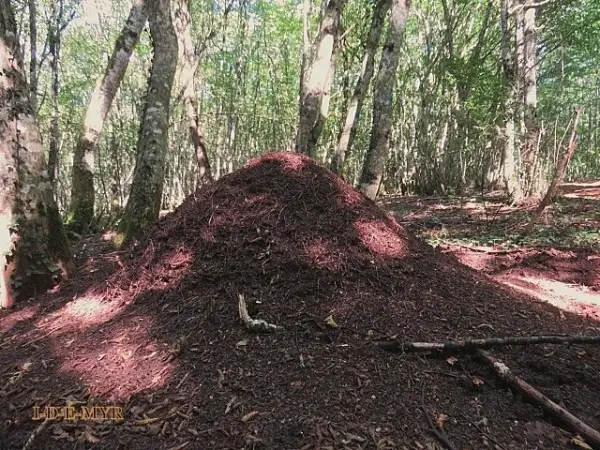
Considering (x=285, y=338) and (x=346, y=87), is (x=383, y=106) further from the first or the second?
(x=346, y=87)

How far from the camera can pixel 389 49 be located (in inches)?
245

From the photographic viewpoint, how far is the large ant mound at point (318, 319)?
2.14 meters

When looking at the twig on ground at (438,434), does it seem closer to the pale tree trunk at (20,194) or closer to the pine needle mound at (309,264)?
the pine needle mound at (309,264)

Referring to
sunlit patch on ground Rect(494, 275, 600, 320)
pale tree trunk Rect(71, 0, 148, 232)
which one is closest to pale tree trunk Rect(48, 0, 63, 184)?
pale tree trunk Rect(71, 0, 148, 232)

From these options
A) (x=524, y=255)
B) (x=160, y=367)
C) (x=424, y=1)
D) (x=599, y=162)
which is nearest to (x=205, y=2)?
(x=424, y=1)

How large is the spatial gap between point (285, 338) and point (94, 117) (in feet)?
20.3

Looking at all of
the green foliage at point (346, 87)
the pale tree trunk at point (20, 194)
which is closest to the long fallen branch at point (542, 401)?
the pale tree trunk at point (20, 194)

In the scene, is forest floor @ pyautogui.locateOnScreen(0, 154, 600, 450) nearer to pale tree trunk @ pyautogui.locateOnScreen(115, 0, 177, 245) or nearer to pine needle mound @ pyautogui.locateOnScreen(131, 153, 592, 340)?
pine needle mound @ pyautogui.locateOnScreen(131, 153, 592, 340)

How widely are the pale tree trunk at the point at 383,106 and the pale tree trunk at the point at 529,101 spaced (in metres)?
3.25

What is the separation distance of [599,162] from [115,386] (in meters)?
26.1

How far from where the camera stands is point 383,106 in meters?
6.28

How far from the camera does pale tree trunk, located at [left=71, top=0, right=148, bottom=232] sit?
6.89 meters

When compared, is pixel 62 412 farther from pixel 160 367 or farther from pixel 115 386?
pixel 160 367

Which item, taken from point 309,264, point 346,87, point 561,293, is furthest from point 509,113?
point 309,264
